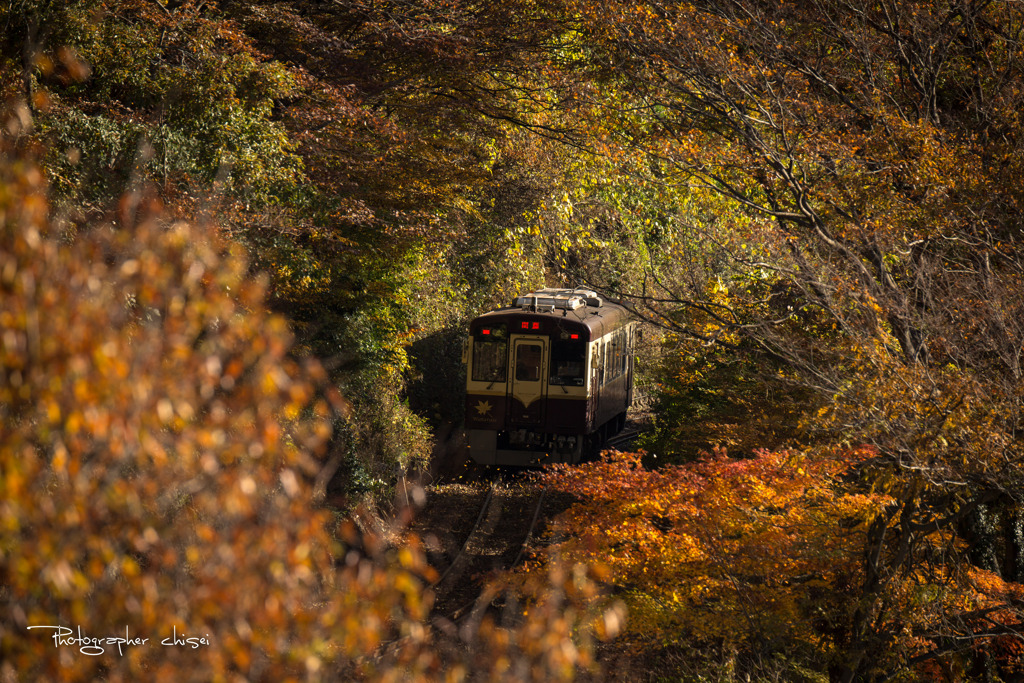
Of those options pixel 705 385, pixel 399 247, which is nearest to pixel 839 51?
pixel 705 385

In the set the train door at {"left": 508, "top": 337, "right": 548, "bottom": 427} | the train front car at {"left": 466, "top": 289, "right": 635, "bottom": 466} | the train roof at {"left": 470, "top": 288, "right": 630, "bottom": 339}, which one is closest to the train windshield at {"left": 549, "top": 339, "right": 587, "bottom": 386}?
the train front car at {"left": 466, "top": 289, "right": 635, "bottom": 466}

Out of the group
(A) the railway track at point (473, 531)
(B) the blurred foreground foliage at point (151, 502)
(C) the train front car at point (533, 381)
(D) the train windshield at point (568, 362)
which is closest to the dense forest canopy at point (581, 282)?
(B) the blurred foreground foliage at point (151, 502)

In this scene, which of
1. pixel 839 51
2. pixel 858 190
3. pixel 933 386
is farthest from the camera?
pixel 839 51

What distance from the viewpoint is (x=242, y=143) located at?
27.1 ft

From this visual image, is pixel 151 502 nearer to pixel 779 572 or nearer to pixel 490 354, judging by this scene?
pixel 779 572

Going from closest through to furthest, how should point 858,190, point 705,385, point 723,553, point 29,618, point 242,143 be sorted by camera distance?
point 29,618, point 723,553, point 242,143, point 858,190, point 705,385

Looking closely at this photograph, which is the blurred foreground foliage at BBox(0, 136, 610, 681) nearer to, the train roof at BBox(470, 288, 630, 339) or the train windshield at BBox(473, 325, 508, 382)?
the train roof at BBox(470, 288, 630, 339)

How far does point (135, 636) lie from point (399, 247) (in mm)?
9137

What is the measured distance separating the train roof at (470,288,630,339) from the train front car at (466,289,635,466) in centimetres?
2

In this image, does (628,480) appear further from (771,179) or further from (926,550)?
(771,179)

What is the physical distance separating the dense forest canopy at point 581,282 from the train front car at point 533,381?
110 cm

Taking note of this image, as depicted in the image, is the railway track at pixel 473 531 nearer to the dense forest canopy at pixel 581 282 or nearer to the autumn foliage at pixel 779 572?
the dense forest canopy at pixel 581 282

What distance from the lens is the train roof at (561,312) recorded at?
13.0 metres

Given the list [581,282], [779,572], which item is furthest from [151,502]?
[581,282]
